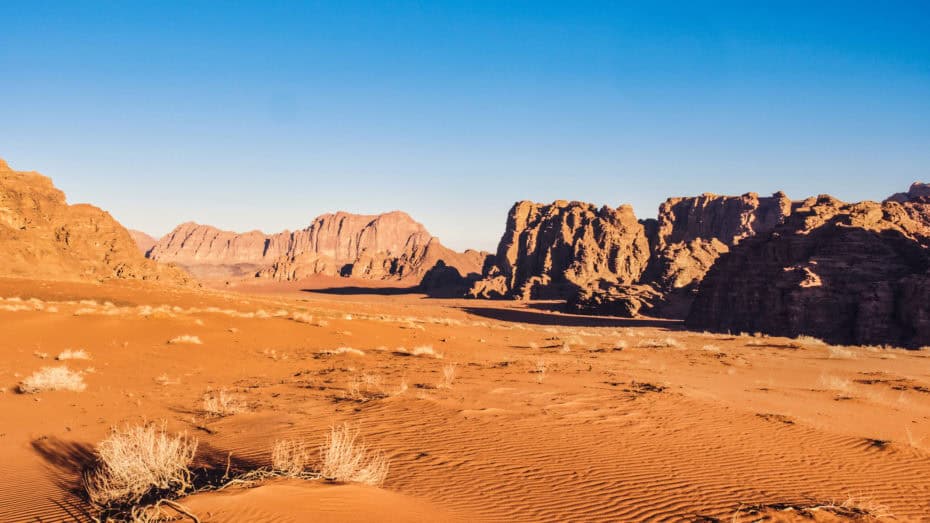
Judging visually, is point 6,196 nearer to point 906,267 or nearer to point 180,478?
point 180,478

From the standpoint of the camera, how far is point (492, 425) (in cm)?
876

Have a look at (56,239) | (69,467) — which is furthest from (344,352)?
(56,239)

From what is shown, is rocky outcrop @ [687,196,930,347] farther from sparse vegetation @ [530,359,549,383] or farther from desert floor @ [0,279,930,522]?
sparse vegetation @ [530,359,549,383]

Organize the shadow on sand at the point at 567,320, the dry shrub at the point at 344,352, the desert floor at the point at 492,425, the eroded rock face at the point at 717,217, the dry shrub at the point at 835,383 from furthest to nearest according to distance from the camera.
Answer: the eroded rock face at the point at 717,217 → the shadow on sand at the point at 567,320 → the dry shrub at the point at 344,352 → the dry shrub at the point at 835,383 → the desert floor at the point at 492,425

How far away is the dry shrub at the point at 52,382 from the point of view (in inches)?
418

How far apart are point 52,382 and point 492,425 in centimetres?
895

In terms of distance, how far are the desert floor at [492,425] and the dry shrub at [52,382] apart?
0.82ft

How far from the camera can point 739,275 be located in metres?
44.3

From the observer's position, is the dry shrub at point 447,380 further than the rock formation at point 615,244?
No

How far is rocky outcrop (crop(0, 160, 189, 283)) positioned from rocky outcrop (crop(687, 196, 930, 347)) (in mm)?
52247

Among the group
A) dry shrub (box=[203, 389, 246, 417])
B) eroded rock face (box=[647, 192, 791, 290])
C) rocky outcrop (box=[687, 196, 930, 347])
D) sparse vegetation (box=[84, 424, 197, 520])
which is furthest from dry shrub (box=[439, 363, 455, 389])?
eroded rock face (box=[647, 192, 791, 290])

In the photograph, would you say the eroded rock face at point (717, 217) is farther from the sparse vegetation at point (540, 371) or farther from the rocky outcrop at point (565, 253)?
the sparse vegetation at point (540, 371)

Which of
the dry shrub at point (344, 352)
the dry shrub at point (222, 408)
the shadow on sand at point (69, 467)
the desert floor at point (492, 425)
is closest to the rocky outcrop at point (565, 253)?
the dry shrub at point (344, 352)

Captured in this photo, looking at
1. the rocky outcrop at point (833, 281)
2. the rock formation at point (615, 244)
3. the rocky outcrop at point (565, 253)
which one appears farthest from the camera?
the rocky outcrop at point (565, 253)
